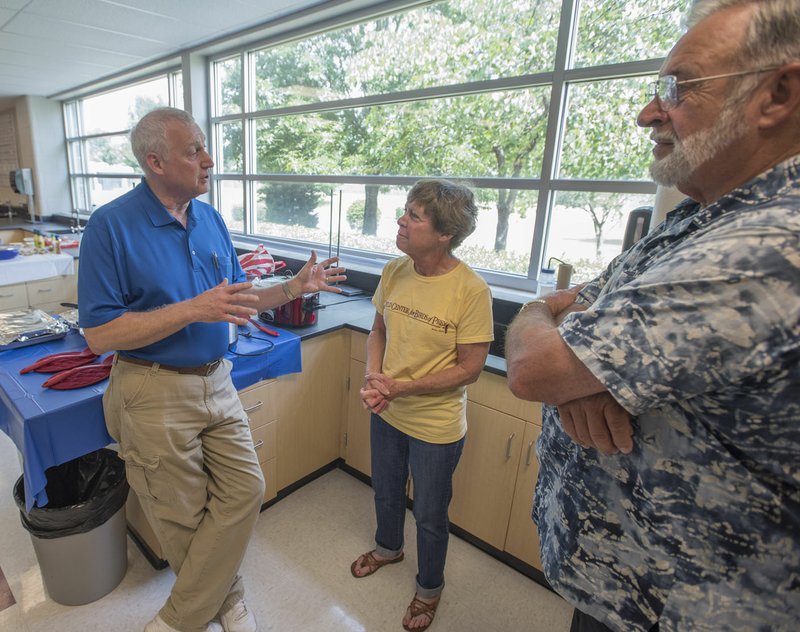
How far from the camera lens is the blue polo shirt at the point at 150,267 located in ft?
4.12

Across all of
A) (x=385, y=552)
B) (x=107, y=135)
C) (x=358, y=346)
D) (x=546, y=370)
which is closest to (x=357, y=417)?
(x=358, y=346)

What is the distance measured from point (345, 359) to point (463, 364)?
103 cm

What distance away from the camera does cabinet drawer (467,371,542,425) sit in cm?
173

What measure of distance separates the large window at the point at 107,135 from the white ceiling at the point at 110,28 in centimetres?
37

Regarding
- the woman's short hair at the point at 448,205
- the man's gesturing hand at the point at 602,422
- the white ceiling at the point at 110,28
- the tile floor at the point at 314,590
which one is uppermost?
the white ceiling at the point at 110,28

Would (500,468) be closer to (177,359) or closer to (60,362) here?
(177,359)

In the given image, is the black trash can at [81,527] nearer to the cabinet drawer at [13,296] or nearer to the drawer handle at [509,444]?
the drawer handle at [509,444]

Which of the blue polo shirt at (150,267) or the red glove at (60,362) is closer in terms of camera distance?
the blue polo shirt at (150,267)

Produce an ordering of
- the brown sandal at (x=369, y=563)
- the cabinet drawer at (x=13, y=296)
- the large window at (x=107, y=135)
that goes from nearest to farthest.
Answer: the brown sandal at (x=369, y=563) → the cabinet drawer at (x=13, y=296) → the large window at (x=107, y=135)

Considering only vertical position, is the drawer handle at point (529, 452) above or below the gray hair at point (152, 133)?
below

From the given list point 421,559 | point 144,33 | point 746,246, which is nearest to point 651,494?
point 746,246

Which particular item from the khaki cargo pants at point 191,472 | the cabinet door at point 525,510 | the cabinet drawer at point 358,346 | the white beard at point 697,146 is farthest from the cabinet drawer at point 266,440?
the white beard at point 697,146

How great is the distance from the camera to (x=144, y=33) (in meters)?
3.45

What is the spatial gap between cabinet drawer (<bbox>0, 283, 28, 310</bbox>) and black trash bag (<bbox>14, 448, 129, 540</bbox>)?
8.71ft
